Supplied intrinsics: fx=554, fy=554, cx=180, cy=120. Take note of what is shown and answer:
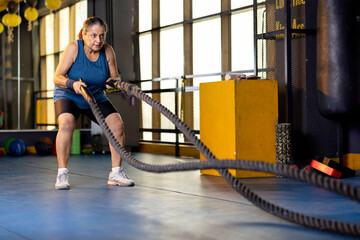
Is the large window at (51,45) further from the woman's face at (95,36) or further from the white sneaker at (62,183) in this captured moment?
the white sneaker at (62,183)

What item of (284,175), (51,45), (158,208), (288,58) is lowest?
(158,208)

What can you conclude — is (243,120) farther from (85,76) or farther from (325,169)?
(85,76)

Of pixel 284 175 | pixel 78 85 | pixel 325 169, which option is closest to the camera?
pixel 284 175

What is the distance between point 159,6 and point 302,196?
6070 millimetres

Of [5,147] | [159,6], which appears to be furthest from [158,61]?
[5,147]

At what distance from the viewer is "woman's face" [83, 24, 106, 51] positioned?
420 cm

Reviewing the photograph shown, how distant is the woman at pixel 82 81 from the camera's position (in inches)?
166

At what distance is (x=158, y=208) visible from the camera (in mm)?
3361

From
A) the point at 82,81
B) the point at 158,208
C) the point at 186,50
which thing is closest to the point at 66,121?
the point at 82,81

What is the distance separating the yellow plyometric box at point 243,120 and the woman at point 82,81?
1110mm

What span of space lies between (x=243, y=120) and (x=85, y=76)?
1.52 metres

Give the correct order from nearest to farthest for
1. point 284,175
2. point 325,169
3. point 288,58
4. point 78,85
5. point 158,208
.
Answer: point 284,175
point 158,208
point 78,85
point 325,169
point 288,58

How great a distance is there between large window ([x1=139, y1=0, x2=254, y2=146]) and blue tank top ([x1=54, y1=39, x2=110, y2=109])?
3.19m

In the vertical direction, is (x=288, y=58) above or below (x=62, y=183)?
above
